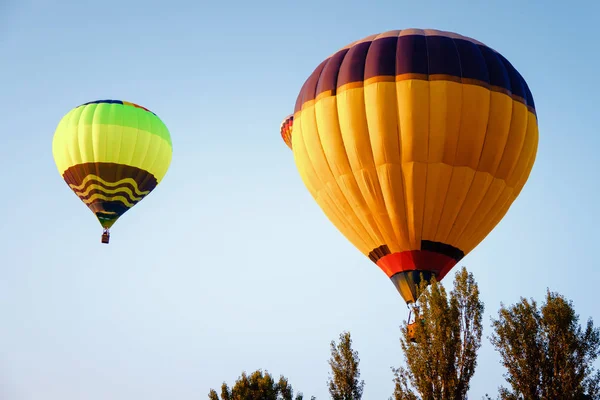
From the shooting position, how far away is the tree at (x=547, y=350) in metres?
19.5

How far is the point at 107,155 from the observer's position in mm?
28562

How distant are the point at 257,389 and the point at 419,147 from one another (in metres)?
9.49

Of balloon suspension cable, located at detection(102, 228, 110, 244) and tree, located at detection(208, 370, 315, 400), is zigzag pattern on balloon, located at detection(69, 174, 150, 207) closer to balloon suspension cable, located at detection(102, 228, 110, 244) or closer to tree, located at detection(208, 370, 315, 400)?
balloon suspension cable, located at detection(102, 228, 110, 244)

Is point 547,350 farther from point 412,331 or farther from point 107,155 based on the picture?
point 107,155

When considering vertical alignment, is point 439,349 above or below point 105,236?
below

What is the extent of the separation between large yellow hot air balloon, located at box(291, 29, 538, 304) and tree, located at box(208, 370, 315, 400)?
6.07m

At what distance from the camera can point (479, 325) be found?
18984 millimetres

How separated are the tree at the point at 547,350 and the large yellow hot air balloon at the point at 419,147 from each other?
2.60 m

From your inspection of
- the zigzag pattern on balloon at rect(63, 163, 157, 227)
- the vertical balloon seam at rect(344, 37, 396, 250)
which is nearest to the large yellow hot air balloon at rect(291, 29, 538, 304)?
the vertical balloon seam at rect(344, 37, 396, 250)

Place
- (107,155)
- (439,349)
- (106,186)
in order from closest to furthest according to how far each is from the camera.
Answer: (439,349), (107,155), (106,186)

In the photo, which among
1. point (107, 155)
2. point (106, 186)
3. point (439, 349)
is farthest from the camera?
point (106, 186)

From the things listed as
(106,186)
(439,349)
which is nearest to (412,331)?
(439,349)

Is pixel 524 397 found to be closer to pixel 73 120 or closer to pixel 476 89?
pixel 476 89

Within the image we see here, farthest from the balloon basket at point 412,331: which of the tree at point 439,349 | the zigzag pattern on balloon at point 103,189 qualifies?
the zigzag pattern on balloon at point 103,189
